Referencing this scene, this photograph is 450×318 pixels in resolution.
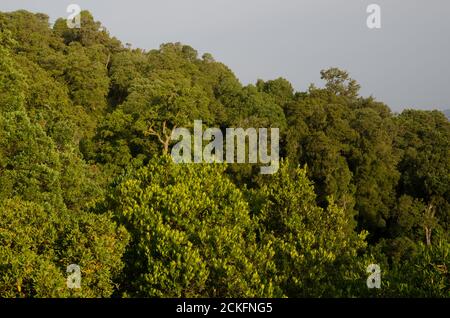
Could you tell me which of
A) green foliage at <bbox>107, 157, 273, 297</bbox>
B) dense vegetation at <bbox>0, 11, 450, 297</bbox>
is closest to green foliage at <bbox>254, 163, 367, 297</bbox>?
dense vegetation at <bbox>0, 11, 450, 297</bbox>

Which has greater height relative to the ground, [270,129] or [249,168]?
[270,129]

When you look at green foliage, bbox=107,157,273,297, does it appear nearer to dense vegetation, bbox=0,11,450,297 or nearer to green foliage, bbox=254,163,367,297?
dense vegetation, bbox=0,11,450,297

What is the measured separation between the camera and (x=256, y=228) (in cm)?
2305

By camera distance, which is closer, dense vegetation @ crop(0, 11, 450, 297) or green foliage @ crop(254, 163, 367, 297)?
dense vegetation @ crop(0, 11, 450, 297)

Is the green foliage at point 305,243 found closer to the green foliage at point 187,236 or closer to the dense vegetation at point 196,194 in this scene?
the dense vegetation at point 196,194

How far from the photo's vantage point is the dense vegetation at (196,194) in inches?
677

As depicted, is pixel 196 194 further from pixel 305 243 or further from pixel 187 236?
pixel 305 243

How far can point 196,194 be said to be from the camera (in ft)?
73.7

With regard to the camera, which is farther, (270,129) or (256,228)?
(270,129)

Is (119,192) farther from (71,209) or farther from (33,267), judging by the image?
(71,209)

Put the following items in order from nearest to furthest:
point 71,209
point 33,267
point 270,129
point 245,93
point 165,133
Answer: point 33,267
point 71,209
point 165,133
point 270,129
point 245,93

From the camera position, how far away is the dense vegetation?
677 inches
